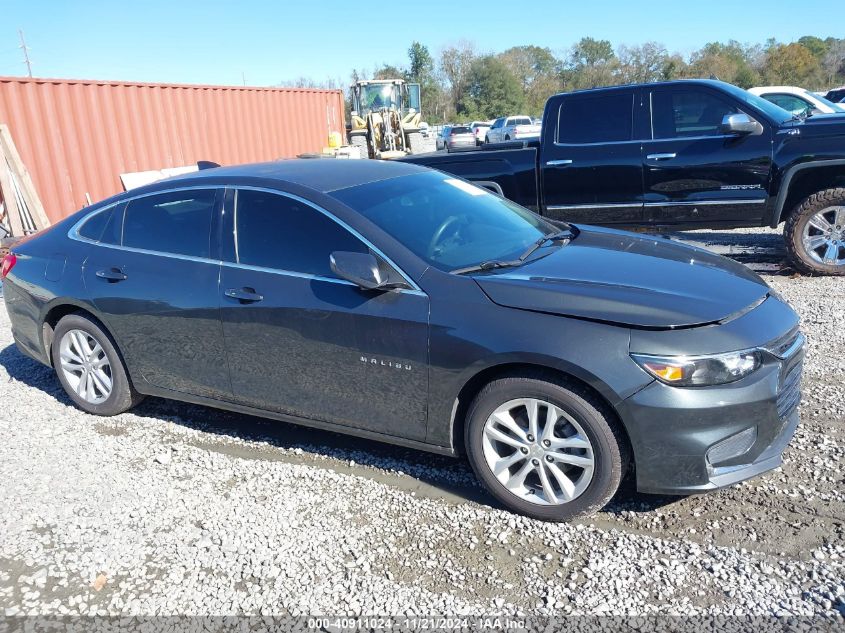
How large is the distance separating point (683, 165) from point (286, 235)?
5163 mm

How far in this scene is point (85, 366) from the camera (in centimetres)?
476

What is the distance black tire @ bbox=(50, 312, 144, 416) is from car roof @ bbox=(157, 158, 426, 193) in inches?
42.3

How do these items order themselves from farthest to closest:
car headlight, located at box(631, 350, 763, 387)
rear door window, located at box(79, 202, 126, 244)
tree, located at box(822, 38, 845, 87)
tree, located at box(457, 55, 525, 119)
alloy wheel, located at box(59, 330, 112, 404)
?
tree, located at box(457, 55, 525, 119), tree, located at box(822, 38, 845, 87), alloy wheel, located at box(59, 330, 112, 404), rear door window, located at box(79, 202, 126, 244), car headlight, located at box(631, 350, 763, 387)

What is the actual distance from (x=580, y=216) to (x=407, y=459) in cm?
485

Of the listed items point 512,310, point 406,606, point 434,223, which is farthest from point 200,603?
point 434,223

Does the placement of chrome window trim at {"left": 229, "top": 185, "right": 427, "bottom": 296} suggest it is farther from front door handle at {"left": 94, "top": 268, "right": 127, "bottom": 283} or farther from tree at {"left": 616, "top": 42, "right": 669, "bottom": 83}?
tree at {"left": 616, "top": 42, "right": 669, "bottom": 83}

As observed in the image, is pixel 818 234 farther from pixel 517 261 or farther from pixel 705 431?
pixel 705 431

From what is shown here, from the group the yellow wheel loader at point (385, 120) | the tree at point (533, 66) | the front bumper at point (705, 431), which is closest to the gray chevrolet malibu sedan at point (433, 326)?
the front bumper at point (705, 431)

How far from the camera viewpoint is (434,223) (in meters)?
3.92

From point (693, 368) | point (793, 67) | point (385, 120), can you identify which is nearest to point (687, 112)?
point (693, 368)

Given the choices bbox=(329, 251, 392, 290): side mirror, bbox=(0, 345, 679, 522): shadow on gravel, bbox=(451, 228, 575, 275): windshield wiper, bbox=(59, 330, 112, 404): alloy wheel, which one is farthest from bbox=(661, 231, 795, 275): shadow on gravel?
bbox=(59, 330, 112, 404): alloy wheel

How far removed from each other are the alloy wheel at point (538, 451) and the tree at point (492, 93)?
66358mm

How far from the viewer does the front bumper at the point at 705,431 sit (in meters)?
2.94

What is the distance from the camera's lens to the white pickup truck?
34.1 meters
